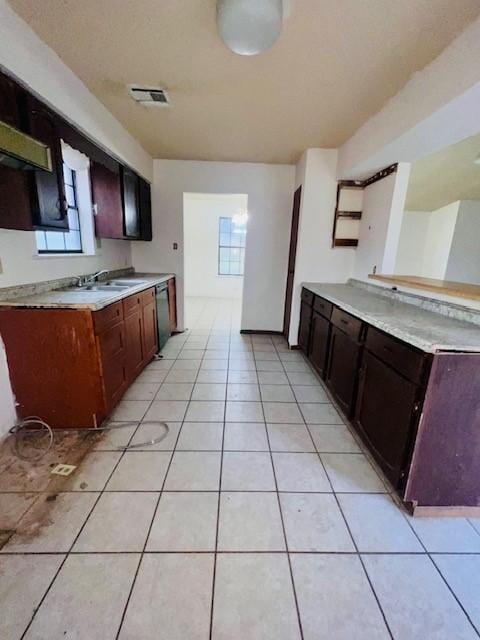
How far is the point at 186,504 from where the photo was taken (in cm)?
148

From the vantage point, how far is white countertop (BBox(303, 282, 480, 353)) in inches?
52.0

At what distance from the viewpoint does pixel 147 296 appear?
2.98 meters

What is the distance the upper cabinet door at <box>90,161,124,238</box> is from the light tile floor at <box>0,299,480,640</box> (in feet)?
6.83

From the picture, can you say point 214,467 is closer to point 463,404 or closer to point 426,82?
point 463,404

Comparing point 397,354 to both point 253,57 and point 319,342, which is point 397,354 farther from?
point 253,57

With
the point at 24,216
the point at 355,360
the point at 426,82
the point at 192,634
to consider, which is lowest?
the point at 192,634

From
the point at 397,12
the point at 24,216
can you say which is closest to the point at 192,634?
the point at 24,216

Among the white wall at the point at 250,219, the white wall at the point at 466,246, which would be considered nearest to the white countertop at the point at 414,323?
the white wall at the point at 250,219

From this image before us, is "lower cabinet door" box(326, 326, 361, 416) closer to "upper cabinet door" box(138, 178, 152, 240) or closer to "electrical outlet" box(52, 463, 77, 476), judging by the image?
"electrical outlet" box(52, 463, 77, 476)

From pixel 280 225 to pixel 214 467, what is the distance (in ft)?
11.1

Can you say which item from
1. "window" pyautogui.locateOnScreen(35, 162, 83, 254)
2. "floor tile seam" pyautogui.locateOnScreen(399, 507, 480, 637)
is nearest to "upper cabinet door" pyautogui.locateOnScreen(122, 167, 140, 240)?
"window" pyautogui.locateOnScreen(35, 162, 83, 254)

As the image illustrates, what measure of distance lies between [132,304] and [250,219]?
7.54 feet

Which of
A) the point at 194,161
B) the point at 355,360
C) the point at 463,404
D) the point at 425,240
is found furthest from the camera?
the point at 425,240

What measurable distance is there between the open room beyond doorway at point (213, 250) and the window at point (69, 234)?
436 cm
